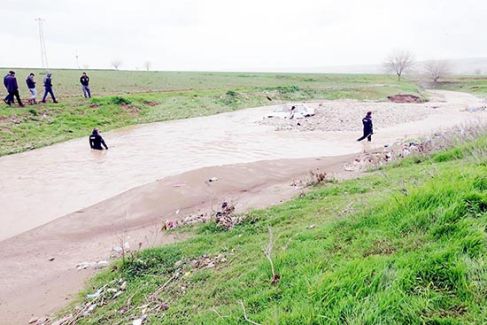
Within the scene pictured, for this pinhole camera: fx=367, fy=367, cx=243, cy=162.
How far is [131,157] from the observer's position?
1644cm

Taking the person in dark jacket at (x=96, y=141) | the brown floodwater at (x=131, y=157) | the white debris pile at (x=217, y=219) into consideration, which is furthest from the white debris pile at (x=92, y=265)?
the person in dark jacket at (x=96, y=141)

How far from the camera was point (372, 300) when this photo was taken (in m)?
2.86

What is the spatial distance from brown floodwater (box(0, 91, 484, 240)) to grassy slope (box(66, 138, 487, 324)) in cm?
601

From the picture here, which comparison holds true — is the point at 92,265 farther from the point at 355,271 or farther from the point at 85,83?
the point at 85,83

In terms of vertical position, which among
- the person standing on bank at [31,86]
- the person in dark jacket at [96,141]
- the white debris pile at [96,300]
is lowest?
the white debris pile at [96,300]

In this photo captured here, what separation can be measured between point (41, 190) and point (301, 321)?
11.8 m

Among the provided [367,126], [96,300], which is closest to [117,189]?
[96,300]

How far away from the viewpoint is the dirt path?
7023mm

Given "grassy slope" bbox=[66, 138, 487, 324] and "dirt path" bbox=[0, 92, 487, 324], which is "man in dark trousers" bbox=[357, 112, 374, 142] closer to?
"dirt path" bbox=[0, 92, 487, 324]

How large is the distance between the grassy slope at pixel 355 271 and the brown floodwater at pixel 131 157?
601 centimetres

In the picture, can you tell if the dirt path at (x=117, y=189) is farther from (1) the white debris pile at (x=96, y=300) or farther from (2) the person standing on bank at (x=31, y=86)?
(2) the person standing on bank at (x=31, y=86)

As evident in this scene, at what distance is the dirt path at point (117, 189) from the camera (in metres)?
7.02

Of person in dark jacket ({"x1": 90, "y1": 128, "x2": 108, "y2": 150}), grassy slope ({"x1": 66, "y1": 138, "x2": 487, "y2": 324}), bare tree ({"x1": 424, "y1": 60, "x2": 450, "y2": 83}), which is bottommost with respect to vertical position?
person in dark jacket ({"x1": 90, "y1": 128, "x2": 108, "y2": 150})

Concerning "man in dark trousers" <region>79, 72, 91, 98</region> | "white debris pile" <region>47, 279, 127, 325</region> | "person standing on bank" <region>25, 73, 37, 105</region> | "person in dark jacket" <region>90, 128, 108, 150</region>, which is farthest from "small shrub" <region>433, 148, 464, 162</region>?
"man in dark trousers" <region>79, 72, 91, 98</region>
